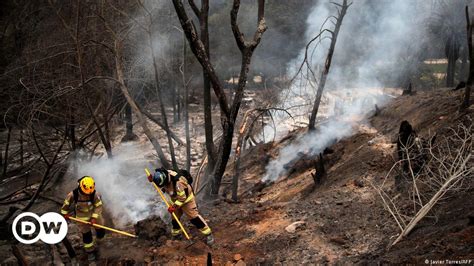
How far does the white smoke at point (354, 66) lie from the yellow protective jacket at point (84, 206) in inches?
297

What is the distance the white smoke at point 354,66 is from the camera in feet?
47.0

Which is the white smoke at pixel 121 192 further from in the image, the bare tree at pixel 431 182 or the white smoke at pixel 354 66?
the bare tree at pixel 431 182

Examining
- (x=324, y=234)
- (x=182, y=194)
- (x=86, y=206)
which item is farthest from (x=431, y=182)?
(x=86, y=206)

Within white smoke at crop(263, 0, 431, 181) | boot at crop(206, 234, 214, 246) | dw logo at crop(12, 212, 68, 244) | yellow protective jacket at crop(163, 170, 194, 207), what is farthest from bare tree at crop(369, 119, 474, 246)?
white smoke at crop(263, 0, 431, 181)

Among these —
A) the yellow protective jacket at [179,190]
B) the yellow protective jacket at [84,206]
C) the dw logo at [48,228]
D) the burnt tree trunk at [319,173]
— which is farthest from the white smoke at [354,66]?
the dw logo at [48,228]

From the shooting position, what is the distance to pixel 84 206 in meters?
5.96

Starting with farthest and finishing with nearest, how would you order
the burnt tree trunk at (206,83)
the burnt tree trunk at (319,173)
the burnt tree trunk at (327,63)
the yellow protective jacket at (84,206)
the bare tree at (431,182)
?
the burnt tree trunk at (327,63) < the burnt tree trunk at (319,173) < the burnt tree trunk at (206,83) < the yellow protective jacket at (84,206) < the bare tree at (431,182)

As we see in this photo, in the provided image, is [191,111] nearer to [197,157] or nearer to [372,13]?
→ [197,157]

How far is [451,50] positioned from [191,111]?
631 inches

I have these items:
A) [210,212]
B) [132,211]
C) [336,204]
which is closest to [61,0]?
[132,211]

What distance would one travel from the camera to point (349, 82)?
2566cm

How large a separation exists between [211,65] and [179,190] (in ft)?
8.75

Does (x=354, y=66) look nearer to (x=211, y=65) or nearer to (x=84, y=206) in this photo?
(x=211, y=65)

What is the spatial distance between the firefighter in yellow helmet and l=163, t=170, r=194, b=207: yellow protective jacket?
1114 millimetres
